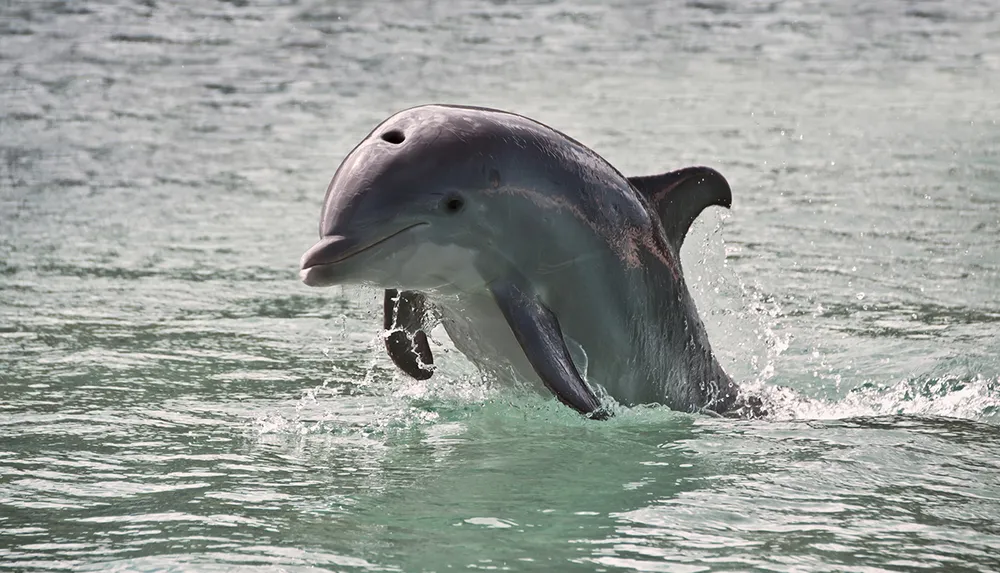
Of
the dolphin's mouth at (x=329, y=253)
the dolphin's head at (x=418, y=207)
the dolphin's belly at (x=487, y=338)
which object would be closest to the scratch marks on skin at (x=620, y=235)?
the dolphin's head at (x=418, y=207)

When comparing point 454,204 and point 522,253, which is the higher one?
point 454,204

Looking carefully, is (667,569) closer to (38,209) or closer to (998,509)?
(998,509)

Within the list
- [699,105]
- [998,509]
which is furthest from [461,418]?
[699,105]

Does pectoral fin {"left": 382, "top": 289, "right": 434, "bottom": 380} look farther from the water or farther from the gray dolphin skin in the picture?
the water

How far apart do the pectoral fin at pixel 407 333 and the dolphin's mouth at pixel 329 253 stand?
0.92m

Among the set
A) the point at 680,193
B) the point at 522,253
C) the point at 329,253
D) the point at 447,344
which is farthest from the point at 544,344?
the point at 447,344

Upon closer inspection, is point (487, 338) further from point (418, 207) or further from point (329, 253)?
point (329, 253)

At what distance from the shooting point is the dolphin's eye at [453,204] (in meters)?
5.99

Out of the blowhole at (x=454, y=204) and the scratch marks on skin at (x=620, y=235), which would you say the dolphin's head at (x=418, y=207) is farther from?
the scratch marks on skin at (x=620, y=235)

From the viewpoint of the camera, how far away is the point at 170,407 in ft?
23.8

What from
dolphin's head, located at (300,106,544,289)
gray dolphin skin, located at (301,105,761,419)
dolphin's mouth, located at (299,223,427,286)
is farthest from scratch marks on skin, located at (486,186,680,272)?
dolphin's mouth, located at (299,223,427,286)

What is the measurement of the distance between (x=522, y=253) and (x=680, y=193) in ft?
3.86

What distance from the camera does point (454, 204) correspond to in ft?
19.8

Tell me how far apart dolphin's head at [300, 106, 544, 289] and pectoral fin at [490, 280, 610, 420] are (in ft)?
0.50
